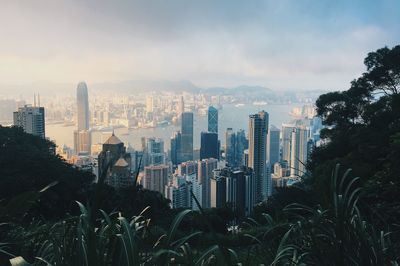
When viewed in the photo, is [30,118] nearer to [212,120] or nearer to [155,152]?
[155,152]

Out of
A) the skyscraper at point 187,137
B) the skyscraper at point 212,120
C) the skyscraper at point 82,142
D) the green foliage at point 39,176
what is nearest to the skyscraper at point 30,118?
the skyscraper at point 82,142

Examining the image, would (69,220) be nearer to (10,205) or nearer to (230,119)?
(10,205)

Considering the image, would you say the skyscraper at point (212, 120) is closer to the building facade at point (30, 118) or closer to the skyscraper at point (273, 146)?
the skyscraper at point (273, 146)

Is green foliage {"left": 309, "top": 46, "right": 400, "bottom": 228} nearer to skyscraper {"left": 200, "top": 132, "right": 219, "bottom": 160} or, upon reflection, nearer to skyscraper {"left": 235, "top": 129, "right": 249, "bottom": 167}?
skyscraper {"left": 235, "top": 129, "right": 249, "bottom": 167}

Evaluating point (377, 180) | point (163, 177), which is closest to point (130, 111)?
point (163, 177)

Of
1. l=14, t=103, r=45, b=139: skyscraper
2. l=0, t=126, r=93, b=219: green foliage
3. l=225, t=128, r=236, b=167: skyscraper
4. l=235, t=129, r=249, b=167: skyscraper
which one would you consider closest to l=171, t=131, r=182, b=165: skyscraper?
l=225, t=128, r=236, b=167: skyscraper

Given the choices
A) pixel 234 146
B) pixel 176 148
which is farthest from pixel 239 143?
pixel 176 148
